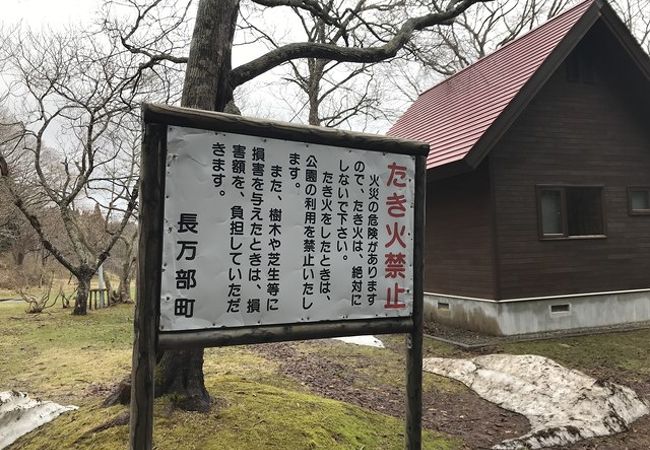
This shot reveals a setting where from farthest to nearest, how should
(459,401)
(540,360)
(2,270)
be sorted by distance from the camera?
(2,270)
(540,360)
(459,401)

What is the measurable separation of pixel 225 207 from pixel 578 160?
10.7 m

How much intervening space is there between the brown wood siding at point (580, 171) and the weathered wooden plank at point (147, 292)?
8.72 metres

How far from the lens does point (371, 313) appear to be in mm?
3260

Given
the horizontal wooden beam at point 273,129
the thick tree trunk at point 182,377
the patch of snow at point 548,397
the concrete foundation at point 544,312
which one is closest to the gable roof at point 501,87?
the concrete foundation at point 544,312

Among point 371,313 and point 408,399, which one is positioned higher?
point 371,313

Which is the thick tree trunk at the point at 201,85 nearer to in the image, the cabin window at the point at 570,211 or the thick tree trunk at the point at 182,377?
the thick tree trunk at the point at 182,377

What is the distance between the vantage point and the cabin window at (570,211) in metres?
10.5

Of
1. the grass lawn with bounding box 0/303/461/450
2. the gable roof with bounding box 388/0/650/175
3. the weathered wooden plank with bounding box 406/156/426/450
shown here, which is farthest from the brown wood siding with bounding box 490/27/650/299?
the weathered wooden plank with bounding box 406/156/426/450

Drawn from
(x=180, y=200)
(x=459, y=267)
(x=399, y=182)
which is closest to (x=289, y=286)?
(x=180, y=200)

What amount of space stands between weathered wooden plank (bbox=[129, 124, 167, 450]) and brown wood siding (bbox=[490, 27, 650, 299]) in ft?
28.6

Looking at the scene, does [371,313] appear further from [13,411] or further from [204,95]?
[13,411]

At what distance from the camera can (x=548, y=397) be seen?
5648mm

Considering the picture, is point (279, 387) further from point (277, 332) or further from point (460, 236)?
point (460, 236)

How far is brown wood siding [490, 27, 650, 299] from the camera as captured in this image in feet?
33.1
